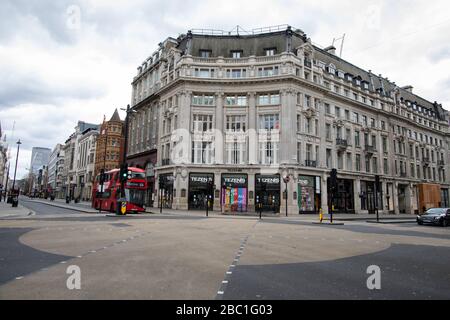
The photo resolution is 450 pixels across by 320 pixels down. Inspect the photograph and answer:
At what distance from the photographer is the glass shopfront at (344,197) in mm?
41594

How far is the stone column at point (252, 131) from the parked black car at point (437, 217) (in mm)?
18846

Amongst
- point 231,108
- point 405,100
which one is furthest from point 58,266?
point 405,100

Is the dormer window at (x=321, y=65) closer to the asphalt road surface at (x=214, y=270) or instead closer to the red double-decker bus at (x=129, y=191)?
the red double-decker bus at (x=129, y=191)

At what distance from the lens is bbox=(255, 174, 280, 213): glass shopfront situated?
119 ft

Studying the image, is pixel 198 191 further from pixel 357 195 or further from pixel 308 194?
pixel 357 195

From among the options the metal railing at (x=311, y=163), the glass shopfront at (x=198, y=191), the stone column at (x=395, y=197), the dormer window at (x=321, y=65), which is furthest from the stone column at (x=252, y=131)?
the stone column at (x=395, y=197)

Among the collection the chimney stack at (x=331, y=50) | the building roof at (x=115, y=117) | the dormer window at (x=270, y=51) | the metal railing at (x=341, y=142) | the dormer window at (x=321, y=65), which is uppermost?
the chimney stack at (x=331, y=50)

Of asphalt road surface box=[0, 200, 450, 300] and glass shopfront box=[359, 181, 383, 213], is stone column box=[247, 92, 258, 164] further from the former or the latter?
asphalt road surface box=[0, 200, 450, 300]

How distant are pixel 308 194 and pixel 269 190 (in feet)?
17.5

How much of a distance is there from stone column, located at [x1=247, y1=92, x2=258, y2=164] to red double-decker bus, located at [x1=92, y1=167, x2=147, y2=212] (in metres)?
14.4

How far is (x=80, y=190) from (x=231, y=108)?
2423 inches

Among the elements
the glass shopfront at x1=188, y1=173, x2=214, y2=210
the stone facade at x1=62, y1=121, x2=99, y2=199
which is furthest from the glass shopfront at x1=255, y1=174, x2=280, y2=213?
the stone facade at x1=62, y1=121, x2=99, y2=199

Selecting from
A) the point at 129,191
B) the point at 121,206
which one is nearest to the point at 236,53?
the point at 129,191
